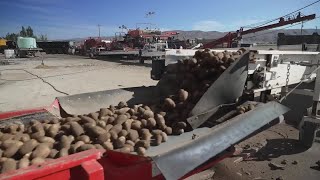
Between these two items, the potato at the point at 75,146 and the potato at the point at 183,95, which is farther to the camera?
the potato at the point at 183,95

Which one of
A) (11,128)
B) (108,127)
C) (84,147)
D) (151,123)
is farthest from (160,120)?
(11,128)

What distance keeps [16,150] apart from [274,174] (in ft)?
11.8

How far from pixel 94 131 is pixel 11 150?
752 millimetres

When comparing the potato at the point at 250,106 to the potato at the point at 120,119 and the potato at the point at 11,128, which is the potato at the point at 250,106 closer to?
the potato at the point at 120,119

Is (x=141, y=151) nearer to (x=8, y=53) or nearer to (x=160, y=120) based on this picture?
(x=160, y=120)

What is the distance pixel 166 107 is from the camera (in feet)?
12.8

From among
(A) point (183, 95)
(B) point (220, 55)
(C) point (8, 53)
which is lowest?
(C) point (8, 53)

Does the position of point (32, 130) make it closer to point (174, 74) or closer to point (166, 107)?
point (166, 107)

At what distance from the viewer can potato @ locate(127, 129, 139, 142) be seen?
120 inches

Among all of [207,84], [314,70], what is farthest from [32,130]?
[314,70]

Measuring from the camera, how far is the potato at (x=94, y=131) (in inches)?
116

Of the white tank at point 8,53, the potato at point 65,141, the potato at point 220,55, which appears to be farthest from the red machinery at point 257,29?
the white tank at point 8,53

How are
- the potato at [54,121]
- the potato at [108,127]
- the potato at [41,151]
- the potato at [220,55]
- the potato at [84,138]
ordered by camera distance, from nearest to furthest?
the potato at [41,151] → the potato at [84,138] → the potato at [108,127] → the potato at [54,121] → the potato at [220,55]

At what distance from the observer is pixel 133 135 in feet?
10.1
